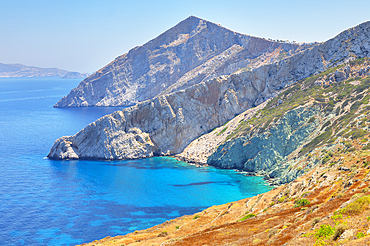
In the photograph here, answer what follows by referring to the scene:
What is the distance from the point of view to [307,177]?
179 feet

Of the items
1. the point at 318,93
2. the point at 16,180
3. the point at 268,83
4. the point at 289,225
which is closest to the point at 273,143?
the point at 318,93

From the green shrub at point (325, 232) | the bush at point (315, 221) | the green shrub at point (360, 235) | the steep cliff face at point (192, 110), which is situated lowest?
the bush at point (315, 221)

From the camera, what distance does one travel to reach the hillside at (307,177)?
25.4 meters

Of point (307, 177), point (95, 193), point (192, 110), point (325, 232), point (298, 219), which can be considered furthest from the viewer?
point (192, 110)

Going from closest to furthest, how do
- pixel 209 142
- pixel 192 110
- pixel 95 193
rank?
pixel 95 193 < pixel 209 142 < pixel 192 110

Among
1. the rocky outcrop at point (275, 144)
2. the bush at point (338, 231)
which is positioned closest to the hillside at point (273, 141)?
the bush at point (338, 231)

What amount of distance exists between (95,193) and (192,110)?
61526 millimetres

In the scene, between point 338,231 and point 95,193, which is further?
point 95,193

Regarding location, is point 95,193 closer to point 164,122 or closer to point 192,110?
point 164,122

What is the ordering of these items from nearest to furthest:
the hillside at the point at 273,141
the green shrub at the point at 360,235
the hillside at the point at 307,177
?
1. the green shrub at the point at 360,235
2. the hillside at the point at 307,177
3. the hillside at the point at 273,141

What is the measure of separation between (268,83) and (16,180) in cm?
10175

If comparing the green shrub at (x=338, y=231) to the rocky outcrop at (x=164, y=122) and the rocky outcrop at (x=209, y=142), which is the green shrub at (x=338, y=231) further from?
the rocky outcrop at (x=164, y=122)

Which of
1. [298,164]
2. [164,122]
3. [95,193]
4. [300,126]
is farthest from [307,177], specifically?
[164,122]

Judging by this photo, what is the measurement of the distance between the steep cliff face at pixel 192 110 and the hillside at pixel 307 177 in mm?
8357
